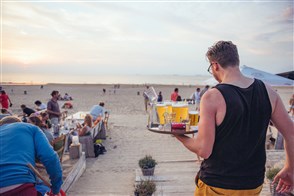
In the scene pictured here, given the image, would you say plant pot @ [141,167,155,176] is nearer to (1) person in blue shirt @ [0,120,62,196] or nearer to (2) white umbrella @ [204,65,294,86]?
(1) person in blue shirt @ [0,120,62,196]

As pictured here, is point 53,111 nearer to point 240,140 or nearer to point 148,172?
point 148,172

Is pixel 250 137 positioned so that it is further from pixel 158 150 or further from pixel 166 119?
pixel 158 150

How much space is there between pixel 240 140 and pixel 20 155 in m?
1.46

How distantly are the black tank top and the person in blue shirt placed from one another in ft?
3.92

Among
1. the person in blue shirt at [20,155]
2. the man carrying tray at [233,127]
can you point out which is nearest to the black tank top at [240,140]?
the man carrying tray at [233,127]

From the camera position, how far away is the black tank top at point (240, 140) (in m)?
1.46

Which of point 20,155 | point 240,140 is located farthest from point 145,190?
point 240,140

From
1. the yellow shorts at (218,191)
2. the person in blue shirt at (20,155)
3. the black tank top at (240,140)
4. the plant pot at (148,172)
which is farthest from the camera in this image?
the plant pot at (148,172)

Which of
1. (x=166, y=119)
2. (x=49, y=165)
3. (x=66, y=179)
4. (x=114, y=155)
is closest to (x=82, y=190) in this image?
(x=66, y=179)

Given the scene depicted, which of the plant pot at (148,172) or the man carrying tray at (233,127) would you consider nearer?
the man carrying tray at (233,127)

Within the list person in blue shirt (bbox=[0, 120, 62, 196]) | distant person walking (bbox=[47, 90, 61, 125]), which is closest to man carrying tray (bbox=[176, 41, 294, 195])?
person in blue shirt (bbox=[0, 120, 62, 196])

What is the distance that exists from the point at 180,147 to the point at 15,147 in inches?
242

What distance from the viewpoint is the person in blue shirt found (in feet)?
6.01

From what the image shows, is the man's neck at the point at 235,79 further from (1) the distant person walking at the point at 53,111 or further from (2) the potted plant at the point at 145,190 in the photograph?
(1) the distant person walking at the point at 53,111
